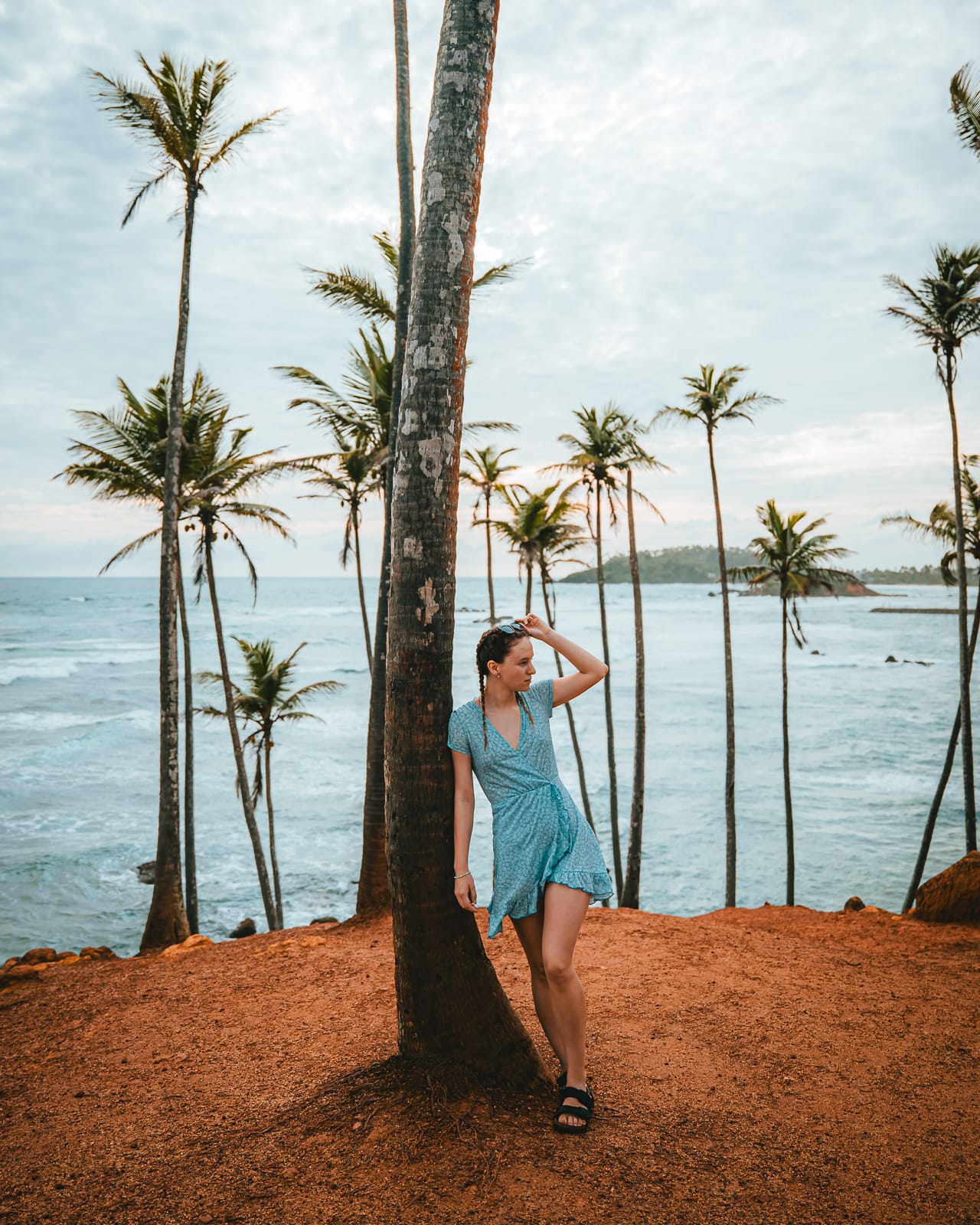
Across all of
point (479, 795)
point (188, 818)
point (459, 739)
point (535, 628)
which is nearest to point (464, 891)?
point (459, 739)

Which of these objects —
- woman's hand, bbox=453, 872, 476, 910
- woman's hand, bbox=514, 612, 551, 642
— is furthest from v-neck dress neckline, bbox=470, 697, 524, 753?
woman's hand, bbox=453, 872, 476, 910

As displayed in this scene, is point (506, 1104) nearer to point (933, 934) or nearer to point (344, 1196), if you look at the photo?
point (344, 1196)

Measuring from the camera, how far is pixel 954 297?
1198 cm

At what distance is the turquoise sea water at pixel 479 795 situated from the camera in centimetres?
1684

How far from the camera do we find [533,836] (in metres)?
3.18

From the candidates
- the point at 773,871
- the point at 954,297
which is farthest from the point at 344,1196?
the point at 773,871

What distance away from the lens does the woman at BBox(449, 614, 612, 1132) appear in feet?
10.1

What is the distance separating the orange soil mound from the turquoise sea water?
11.5m

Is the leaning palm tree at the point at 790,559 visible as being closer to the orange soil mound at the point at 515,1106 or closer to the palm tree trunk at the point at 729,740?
the palm tree trunk at the point at 729,740

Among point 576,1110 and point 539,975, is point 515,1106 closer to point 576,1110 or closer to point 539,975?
point 576,1110

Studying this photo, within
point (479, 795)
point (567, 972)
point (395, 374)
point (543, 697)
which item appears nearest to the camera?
point (567, 972)

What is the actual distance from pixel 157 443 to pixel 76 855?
12027mm

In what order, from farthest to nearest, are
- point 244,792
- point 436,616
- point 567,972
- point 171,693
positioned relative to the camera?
point 244,792 < point 171,693 < point 436,616 < point 567,972

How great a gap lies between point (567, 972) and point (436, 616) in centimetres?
160
